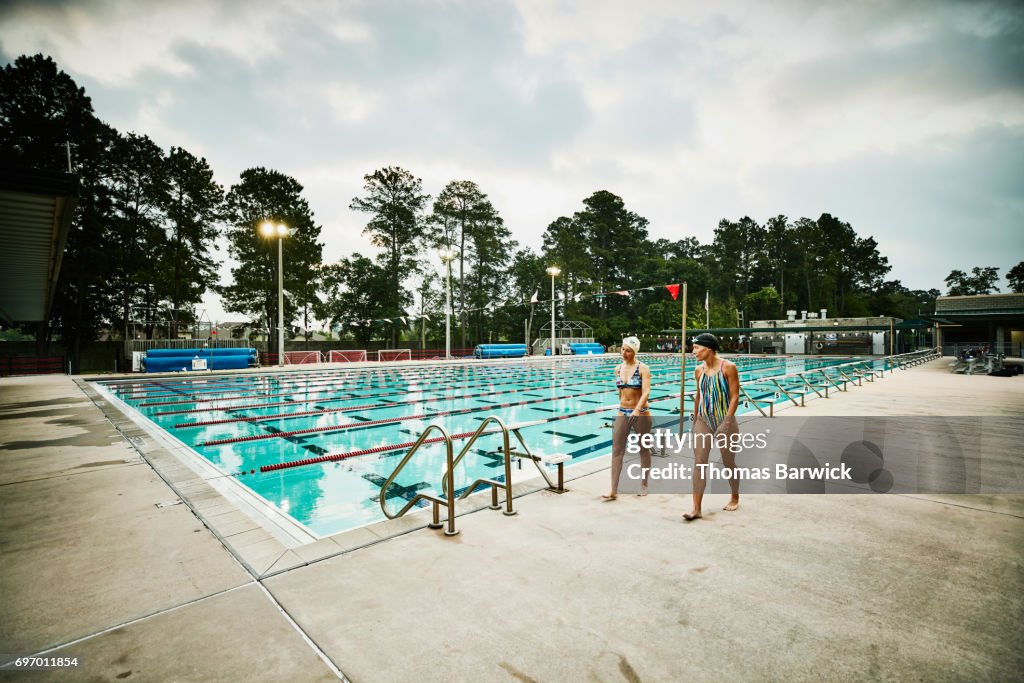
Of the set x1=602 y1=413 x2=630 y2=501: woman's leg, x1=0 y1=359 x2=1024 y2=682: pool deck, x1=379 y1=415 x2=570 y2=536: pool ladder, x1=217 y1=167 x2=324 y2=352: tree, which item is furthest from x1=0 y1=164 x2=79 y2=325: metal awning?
x1=217 y1=167 x2=324 y2=352: tree

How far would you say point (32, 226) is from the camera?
855 centimetres

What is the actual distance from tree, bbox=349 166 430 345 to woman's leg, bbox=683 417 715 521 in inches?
1655

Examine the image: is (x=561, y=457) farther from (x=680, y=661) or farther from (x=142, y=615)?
(x=142, y=615)

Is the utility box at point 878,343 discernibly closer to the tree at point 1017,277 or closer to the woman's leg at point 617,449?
the woman's leg at point 617,449

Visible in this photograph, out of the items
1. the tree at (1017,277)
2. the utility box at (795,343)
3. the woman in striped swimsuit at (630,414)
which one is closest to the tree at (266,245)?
the woman in striped swimsuit at (630,414)

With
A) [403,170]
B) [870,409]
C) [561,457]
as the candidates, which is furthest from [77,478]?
[403,170]

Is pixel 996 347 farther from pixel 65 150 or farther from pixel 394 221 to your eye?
pixel 65 150

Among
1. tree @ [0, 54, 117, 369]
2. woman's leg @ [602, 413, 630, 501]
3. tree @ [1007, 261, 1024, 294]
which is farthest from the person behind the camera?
tree @ [1007, 261, 1024, 294]

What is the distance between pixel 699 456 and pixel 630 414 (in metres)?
0.95

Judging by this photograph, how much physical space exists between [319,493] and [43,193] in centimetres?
555

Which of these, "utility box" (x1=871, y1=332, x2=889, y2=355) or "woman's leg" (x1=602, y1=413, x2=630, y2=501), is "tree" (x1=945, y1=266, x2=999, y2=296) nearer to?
"utility box" (x1=871, y1=332, x2=889, y2=355)

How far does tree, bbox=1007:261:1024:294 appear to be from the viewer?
3282 inches

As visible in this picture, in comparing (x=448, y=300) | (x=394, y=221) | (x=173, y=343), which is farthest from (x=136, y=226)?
(x=448, y=300)

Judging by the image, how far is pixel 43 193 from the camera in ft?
19.4
